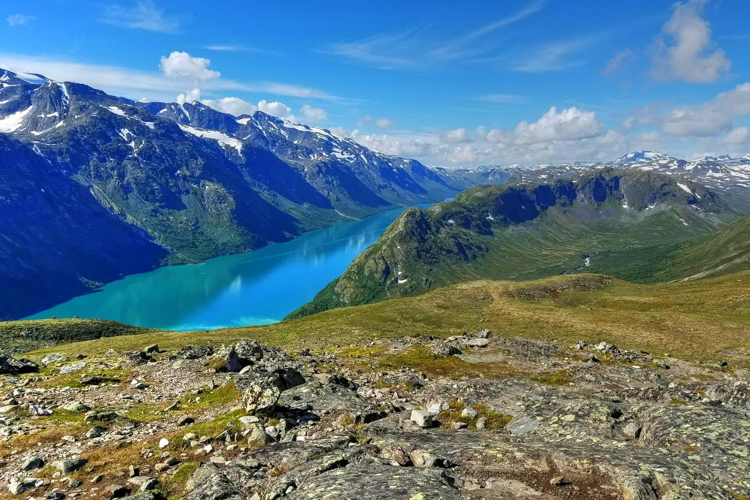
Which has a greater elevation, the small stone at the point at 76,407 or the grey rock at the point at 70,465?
the grey rock at the point at 70,465

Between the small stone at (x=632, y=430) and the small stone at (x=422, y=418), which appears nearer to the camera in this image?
the small stone at (x=632, y=430)

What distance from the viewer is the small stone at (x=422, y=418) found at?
886 inches

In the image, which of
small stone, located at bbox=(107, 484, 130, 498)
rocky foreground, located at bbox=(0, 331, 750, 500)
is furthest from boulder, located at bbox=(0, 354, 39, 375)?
small stone, located at bbox=(107, 484, 130, 498)

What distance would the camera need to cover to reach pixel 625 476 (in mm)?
14906

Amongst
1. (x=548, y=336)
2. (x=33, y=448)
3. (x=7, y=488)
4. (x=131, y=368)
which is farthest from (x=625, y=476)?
(x=548, y=336)

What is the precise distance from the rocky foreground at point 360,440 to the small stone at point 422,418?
12cm

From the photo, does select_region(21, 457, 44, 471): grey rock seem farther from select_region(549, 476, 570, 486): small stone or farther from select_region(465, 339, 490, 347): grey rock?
select_region(465, 339, 490, 347): grey rock

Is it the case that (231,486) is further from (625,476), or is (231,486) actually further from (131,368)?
(131,368)

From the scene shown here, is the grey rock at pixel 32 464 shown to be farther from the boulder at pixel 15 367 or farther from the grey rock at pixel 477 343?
the grey rock at pixel 477 343

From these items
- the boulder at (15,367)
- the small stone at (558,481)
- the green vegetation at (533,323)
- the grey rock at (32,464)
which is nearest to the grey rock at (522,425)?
the small stone at (558,481)

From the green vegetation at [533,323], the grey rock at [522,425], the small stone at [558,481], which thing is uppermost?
the small stone at [558,481]

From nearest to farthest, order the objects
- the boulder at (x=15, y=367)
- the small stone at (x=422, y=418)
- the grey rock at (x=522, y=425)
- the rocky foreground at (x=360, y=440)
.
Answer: the rocky foreground at (x=360, y=440)
the grey rock at (x=522, y=425)
the small stone at (x=422, y=418)
the boulder at (x=15, y=367)

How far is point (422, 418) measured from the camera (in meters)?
22.8

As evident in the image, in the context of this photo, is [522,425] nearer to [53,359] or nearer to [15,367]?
[15,367]
